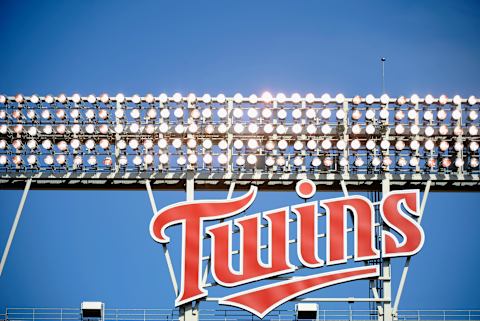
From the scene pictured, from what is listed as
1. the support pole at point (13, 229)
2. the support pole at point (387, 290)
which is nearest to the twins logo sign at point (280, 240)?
the support pole at point (387, 290)

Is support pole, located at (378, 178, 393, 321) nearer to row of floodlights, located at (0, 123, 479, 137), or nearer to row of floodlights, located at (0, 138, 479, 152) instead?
row of floodlights, located at (0, 138, 479, 152)

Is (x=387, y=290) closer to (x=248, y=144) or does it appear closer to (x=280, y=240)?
(x=280, y=240)

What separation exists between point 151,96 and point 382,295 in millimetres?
12716

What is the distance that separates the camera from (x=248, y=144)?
6122 cm

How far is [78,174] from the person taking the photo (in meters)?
62.0

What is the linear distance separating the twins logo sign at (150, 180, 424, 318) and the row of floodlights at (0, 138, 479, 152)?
1800 mm

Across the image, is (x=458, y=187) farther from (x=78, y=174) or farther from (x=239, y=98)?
(x=78, y=174)

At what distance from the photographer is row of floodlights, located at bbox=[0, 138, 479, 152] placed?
201 ft

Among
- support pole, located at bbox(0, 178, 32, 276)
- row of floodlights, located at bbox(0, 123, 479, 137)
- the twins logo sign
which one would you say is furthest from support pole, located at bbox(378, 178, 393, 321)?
support pole, located at bbox(0, 178, 32, 276)

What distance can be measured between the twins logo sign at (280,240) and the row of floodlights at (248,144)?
1.80m

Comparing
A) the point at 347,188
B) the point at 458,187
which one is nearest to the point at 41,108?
the point at 347,188

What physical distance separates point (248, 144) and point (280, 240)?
423 cm

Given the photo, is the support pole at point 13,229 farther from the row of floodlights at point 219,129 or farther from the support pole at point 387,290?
the support pole at point 387,290

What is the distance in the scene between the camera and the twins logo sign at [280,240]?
197 feet
